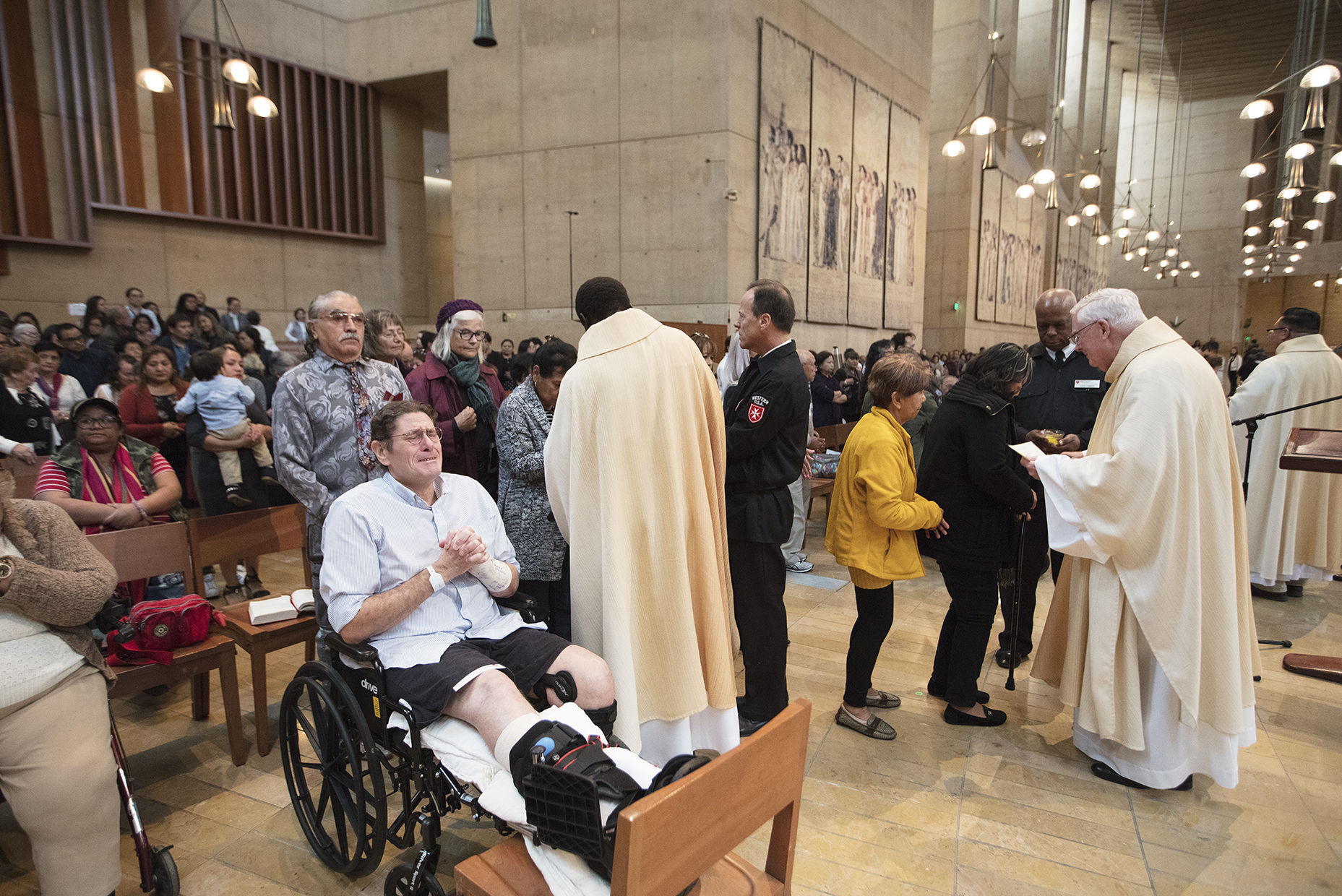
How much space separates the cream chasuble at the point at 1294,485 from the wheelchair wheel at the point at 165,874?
579 cm

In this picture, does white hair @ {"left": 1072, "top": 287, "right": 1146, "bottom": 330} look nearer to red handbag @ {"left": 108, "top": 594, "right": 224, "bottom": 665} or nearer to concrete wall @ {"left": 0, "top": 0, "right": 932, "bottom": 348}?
red handbag @ {"left": 108, "top": 594, "right": 224, "bottom": 665}

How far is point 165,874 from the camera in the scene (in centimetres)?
206

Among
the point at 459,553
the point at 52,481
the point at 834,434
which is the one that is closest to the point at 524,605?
the point at 459,553

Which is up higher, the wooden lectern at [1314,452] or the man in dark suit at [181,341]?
the man in dark suit at [181,341]

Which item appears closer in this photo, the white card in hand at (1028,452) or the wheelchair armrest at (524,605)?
the wheelchair armrest at (524,605)

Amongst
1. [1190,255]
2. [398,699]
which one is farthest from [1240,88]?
[398,699]

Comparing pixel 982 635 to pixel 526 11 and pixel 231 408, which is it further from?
pixel 526 11

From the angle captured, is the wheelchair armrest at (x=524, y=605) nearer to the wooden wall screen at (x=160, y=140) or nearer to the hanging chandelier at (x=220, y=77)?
the hanging chandelier at (x=220, y=77)

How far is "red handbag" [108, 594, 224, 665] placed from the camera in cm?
246

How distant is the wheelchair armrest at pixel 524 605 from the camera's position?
2.28m

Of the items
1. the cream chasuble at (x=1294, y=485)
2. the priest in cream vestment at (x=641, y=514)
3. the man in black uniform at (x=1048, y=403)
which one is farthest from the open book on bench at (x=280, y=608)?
the cream chasuble at (x=1294, y=485)

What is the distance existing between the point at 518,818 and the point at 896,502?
179cm

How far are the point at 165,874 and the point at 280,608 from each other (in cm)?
99

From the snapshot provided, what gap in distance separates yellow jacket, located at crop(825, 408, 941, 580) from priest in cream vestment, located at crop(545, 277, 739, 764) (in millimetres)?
730
